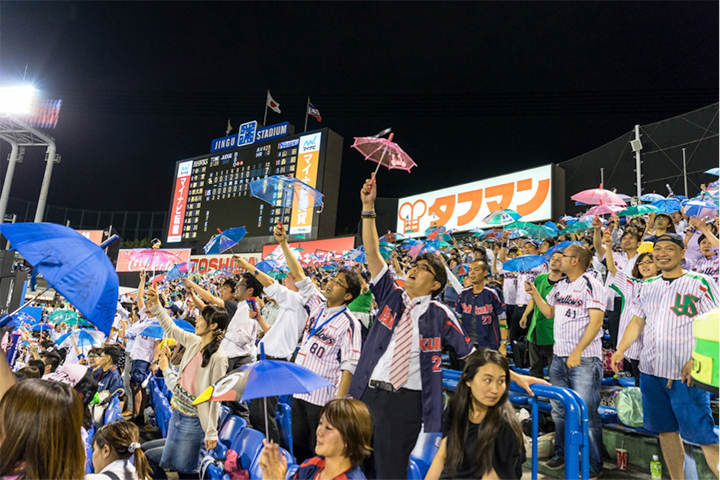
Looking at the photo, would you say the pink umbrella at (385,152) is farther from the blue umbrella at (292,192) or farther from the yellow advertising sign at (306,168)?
the yellow advertising sign at (306,168)

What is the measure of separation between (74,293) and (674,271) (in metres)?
4.16

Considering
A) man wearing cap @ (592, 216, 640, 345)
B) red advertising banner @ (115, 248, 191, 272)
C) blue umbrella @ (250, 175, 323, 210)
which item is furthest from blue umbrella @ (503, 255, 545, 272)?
red advertising banner @ (115, 248, 191, 272)

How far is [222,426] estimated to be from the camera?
4.09 metres


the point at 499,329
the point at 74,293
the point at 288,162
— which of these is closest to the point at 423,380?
the point at 74,293

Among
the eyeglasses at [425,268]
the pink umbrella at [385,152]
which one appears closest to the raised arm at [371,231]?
the eyeglasses at [425,268]

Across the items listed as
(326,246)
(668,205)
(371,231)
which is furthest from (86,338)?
(326,246)

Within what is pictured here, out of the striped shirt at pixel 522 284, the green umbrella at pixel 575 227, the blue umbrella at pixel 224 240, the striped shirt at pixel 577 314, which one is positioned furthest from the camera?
the green umbrella at pixel 575 227

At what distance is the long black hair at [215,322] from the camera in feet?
13.1

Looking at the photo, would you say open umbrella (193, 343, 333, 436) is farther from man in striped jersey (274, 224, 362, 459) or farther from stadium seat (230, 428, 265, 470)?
stadium seat (230, 428, 265, 470)

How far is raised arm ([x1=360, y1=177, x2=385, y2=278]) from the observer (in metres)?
3.02

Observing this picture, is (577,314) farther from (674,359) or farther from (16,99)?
(16,99)

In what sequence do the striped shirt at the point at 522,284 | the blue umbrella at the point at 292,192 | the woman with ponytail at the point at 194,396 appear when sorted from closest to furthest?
the woman with ponytail at the point at 194,396 < the blue umbrella at the point at 292,192 < the striped shirt at the point at 522,284

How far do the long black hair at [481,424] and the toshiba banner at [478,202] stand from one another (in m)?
15.1

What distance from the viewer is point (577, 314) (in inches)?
166
